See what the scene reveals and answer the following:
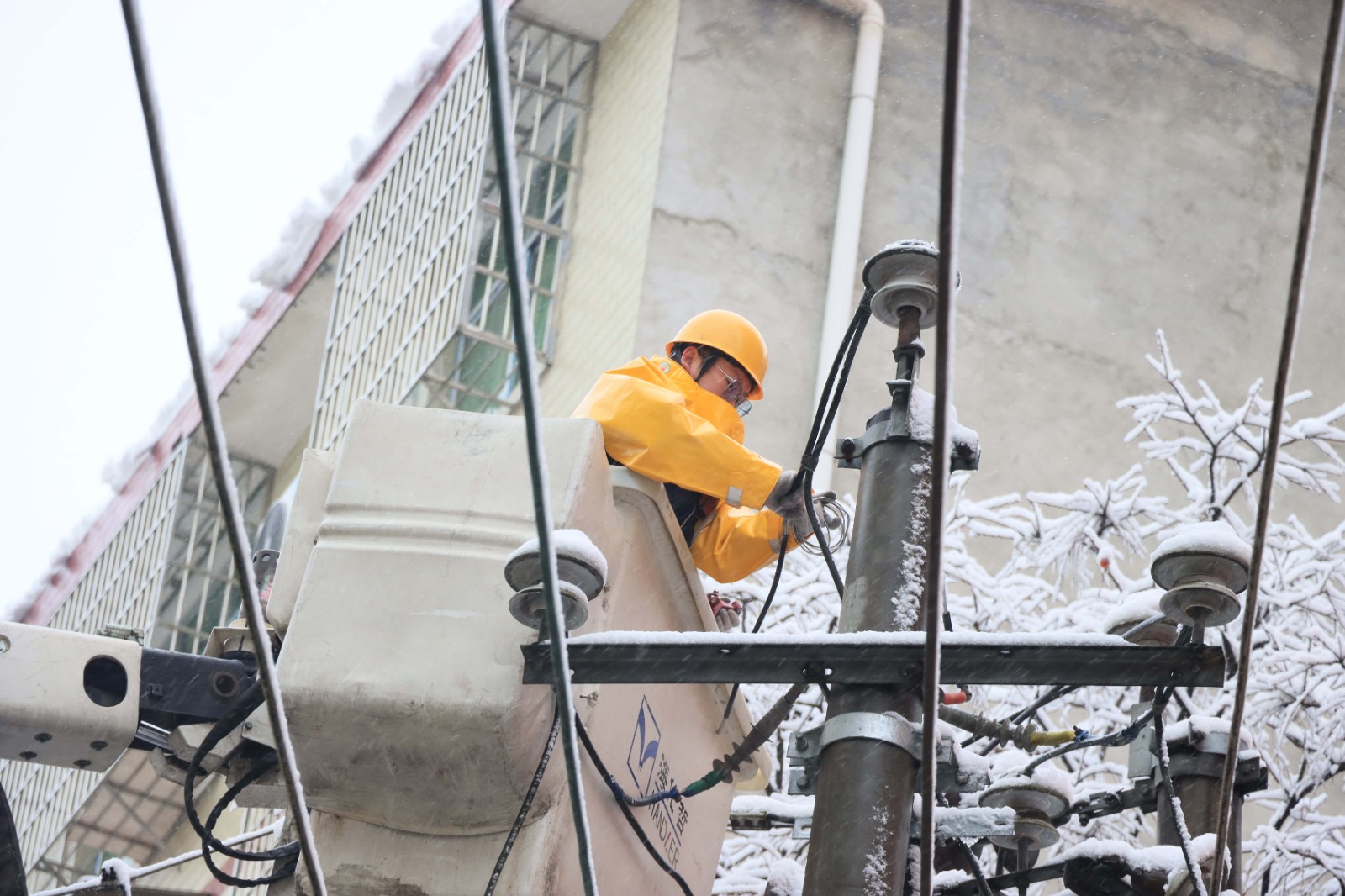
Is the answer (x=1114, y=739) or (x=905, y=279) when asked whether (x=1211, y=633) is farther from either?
(x=905, y=279)

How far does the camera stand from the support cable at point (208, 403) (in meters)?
2.54

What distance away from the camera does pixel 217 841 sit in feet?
16.8

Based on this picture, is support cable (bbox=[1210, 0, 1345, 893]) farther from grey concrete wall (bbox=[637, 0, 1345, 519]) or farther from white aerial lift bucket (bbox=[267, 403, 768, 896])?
grey concrete wall (bbox=[637, 0, 1345, 519])

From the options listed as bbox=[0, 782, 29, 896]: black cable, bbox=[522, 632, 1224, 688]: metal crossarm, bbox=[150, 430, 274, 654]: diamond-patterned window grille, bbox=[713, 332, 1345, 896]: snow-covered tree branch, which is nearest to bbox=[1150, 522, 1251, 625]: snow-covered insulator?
bbox=[522, 632, 1224, 688]: metal crossarm

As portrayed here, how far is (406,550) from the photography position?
462cm

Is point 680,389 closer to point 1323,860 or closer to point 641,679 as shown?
point 641,679

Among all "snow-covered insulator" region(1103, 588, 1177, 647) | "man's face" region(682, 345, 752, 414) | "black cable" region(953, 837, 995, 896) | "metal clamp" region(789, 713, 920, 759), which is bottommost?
"black cable" region(953, 837, 995, 896)

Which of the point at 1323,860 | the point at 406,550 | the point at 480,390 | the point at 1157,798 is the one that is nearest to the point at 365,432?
the point at 406,550

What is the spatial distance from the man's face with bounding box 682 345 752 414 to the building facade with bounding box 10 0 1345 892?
6593mm

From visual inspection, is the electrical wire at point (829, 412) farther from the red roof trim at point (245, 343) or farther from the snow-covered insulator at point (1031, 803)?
the red roof trim at point (245, 343)

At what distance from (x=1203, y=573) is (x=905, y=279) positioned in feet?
4.09

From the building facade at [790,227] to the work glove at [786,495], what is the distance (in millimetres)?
7712

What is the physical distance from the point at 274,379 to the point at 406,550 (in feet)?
44.6

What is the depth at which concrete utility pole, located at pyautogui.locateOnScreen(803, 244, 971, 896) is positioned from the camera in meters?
4.11
